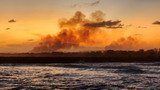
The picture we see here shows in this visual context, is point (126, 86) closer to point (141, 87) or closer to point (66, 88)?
point (141, 87)

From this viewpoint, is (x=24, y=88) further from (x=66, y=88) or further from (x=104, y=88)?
(x=104, y=88)

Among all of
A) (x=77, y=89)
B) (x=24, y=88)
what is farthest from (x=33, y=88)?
(x=77, y=89)

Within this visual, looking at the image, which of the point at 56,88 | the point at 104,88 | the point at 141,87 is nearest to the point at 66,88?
the point at 56,88

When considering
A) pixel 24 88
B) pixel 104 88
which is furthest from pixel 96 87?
pixel 24 88

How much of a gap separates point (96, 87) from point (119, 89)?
330cm

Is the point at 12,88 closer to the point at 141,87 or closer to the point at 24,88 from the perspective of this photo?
the point at 24,88

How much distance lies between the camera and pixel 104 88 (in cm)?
Answer: 4491

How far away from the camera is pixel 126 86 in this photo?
4631 centimetres

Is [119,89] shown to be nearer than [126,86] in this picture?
Yes

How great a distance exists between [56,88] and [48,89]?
3.63ft

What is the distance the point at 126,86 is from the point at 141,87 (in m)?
1.73

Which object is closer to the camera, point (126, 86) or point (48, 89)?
point (48, 89)

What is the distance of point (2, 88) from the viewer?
43250 millimetres

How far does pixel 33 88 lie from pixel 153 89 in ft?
41.3
